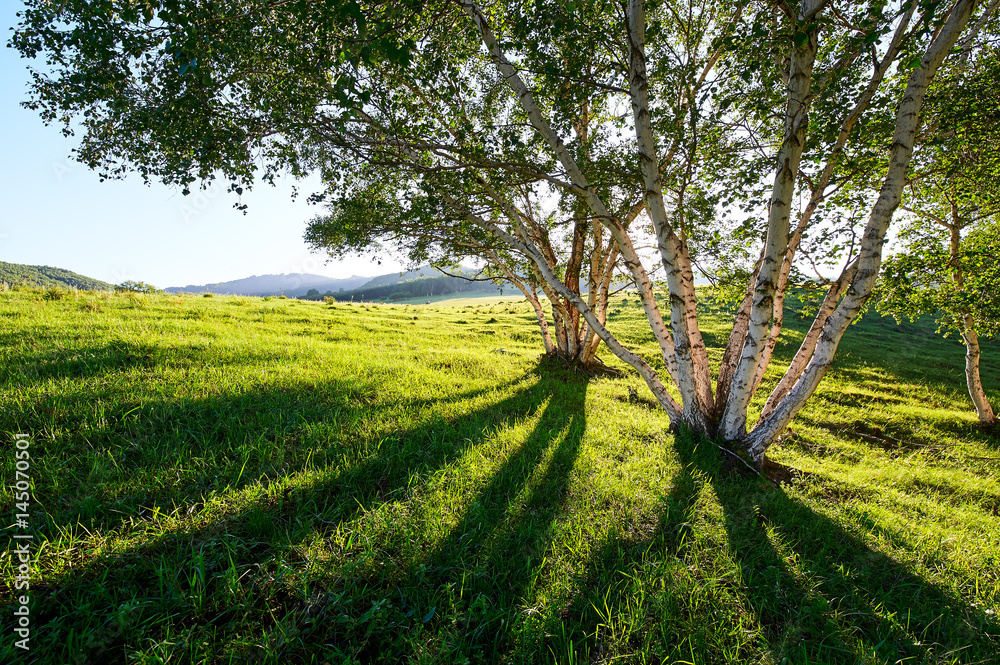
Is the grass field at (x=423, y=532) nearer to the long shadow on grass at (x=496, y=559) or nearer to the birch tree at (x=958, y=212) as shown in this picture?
the long shadow on grass at (x=496, y=559)

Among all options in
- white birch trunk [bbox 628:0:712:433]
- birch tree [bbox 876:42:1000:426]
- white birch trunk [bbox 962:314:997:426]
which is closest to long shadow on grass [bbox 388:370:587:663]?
white birch trunk [bbox 628:0:712:433]

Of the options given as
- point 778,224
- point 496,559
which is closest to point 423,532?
point 496,559

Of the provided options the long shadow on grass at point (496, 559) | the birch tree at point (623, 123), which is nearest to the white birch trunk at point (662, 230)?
the birch tree at point (623, 123)

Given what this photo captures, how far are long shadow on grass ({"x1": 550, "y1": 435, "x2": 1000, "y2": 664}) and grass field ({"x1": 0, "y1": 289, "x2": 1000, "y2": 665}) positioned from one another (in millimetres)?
21

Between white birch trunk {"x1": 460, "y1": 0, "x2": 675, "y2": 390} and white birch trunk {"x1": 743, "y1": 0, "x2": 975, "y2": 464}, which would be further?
white birch trunk {"x1": 460, "y1": 0, "x2": 675, "y2": 390}

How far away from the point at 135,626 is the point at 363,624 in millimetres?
1385

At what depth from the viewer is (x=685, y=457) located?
567 cm

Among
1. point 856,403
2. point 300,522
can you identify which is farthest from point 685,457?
point 856,403

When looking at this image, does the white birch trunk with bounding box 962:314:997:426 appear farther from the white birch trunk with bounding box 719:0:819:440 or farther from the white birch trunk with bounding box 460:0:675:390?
the white birch trunk with bounding box 460:0:675:390

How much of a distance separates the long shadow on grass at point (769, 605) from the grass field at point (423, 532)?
21mm

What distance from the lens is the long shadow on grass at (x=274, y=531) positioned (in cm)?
230

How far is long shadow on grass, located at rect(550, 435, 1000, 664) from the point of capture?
258cm

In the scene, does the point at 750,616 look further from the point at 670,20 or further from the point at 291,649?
the point at 670,20

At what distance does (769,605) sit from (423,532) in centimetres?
309
